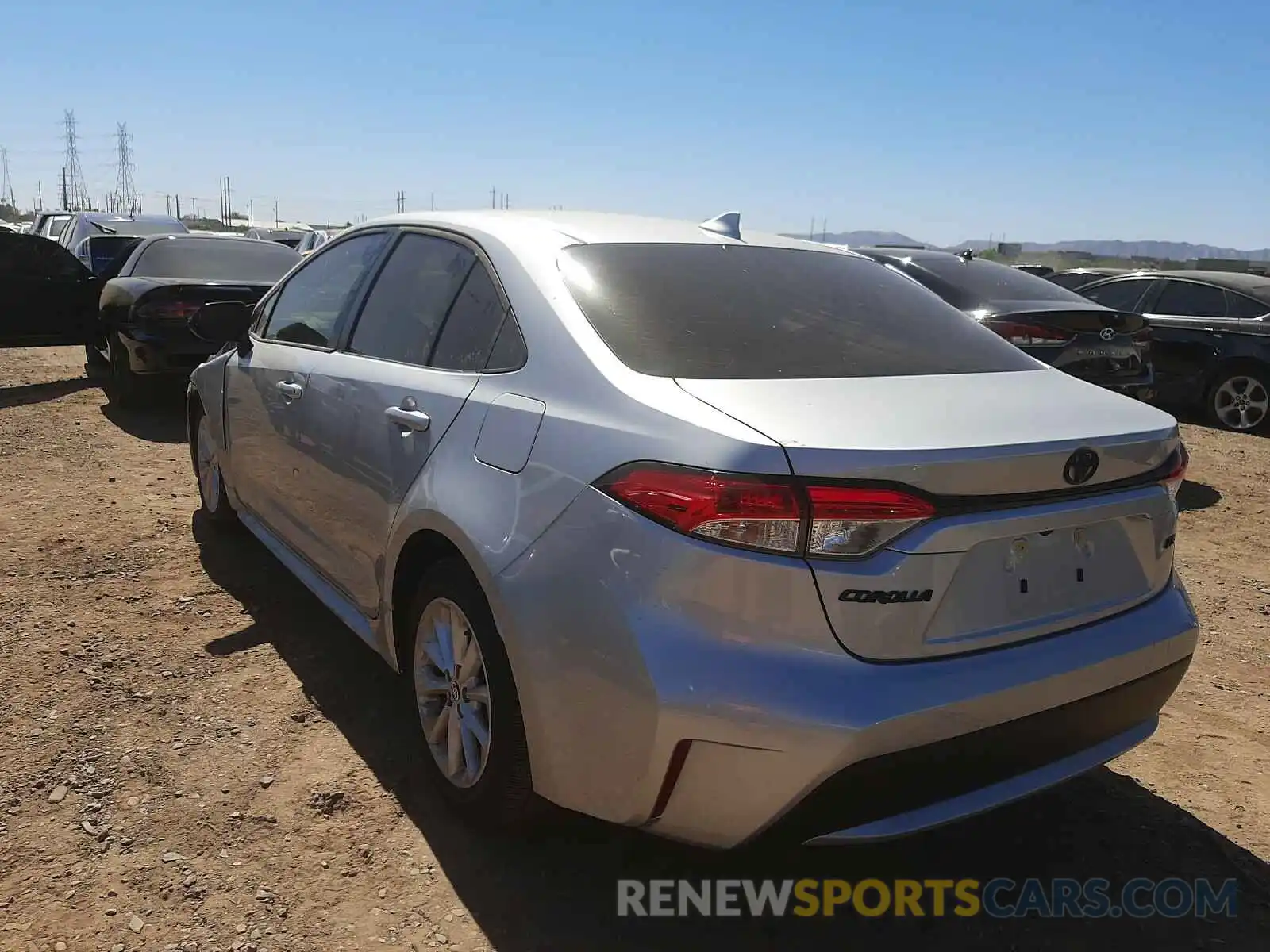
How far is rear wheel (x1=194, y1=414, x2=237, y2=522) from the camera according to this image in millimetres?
4664

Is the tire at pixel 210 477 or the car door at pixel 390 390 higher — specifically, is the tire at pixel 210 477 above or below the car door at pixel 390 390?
below

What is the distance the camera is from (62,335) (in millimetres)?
9016

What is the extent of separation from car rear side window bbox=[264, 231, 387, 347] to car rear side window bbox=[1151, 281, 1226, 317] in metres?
8.64

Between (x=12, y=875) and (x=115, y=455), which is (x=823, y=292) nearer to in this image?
(x=12, y=875)

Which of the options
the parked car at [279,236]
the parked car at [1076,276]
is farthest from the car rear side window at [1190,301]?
the parked car at [279,236]

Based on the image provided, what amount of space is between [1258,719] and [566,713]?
107 inches

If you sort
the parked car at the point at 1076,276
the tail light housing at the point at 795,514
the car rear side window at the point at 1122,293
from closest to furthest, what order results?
the tail light housing at the point at 795,514 < the car rear side window at the point at 1122,293 < the parked car at the point at 1076,276

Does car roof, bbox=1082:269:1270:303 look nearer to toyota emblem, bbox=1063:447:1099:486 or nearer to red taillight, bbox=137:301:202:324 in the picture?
toyota emblem, bbox=1063:447:1099:486

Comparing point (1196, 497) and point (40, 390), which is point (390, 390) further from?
point (40, 390)

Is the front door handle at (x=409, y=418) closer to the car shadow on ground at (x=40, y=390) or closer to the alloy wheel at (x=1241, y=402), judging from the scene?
the car shadow on ground at (x=40, y=390)

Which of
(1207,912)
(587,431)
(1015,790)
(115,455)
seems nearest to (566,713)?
(587,431)

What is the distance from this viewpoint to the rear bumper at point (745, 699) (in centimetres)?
183

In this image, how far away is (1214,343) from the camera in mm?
9086

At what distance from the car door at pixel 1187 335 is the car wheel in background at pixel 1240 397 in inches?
5.5
